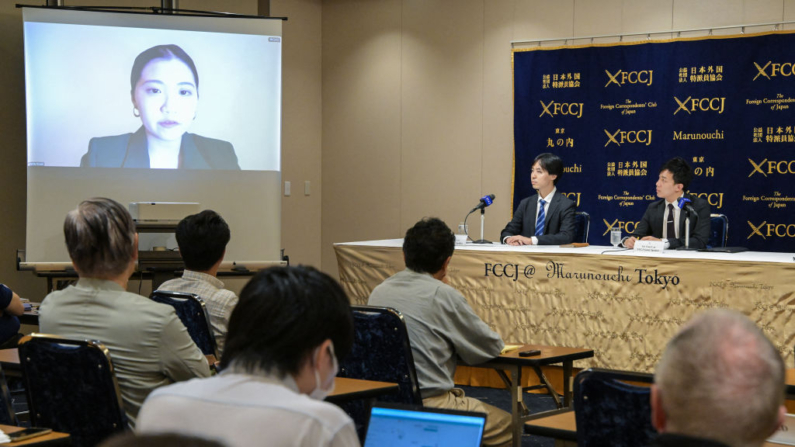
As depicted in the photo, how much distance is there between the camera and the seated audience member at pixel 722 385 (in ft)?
3.32

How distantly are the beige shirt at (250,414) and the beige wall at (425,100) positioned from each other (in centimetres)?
604

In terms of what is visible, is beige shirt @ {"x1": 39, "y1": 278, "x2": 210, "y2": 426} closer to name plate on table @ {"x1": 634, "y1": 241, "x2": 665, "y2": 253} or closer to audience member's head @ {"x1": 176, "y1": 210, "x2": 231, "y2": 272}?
audience member's head @ {"x1": 176, "y1": 210, "x2": 231, "y2": 272}

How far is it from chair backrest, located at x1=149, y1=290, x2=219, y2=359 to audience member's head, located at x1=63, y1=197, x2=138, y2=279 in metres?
0.61

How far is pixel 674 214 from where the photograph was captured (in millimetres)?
5457

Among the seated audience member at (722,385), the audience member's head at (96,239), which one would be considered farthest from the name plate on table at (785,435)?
the audience member's head at (96,239)

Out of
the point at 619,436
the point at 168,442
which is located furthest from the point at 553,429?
the point at 168,442

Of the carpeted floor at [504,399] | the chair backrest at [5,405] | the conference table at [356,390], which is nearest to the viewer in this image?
the chair backrest at [5,405]

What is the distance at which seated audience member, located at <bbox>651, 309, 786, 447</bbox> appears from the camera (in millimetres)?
1012

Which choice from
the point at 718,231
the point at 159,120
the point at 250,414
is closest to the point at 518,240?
the point at 718,231

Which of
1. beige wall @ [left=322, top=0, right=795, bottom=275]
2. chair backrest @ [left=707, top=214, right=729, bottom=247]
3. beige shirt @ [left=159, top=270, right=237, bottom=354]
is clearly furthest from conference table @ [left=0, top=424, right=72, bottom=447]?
beige wall @ [left=322, top=0, right=795, bottom=275]

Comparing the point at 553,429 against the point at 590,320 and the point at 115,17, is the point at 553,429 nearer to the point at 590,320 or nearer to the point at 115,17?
the point at 590,320

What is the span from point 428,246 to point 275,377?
1.85m

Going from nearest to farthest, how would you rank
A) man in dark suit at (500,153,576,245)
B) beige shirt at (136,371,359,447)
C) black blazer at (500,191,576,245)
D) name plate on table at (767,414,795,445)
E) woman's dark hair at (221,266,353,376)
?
1. beige shirt at (136,371,359,447)
2. woman's dark hair at (221,266,353,376)
3. name plate on table at (767,414,795,445)
4. black blazer at (500,191,576,245)
5. man in dark suit at (500,153,576,245)

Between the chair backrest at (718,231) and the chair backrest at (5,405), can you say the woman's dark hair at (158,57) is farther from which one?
the chair backrest at (5,405)
